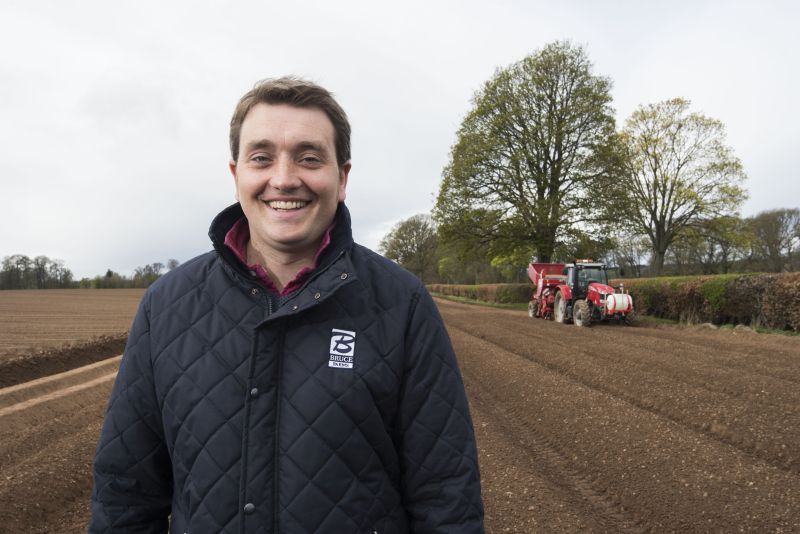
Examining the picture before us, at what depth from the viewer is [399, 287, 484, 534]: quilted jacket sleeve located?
153cm

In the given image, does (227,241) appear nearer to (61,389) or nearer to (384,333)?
(384,333)

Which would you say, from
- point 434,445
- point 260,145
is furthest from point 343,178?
point 434,445

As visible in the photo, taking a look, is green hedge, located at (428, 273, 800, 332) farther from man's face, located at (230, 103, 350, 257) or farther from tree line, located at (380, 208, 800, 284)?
man's face, located at (230, 103, 350, 257)

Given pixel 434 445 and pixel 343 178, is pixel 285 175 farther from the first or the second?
pixel 434 445

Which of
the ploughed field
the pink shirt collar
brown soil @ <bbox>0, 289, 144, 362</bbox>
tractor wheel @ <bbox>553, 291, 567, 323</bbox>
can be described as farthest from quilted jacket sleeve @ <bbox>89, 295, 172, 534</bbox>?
tractor wheel @ <bbox>553, 291, 567, 323</bbox>

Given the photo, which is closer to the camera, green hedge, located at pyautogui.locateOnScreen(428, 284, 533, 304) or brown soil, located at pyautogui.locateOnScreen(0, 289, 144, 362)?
brown soil, located at pyautogui.locateOnScreen(0, 289, 144, 362)

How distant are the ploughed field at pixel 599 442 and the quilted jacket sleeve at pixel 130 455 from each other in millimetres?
2784

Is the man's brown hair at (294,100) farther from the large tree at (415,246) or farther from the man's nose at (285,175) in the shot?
the large tree at (415,246)

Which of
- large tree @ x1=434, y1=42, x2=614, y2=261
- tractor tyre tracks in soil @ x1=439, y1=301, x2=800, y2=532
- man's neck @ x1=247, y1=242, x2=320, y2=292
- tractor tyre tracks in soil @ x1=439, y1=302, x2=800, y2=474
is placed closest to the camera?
man's neck @ x1=247, y1=242, x2=320, y2=292

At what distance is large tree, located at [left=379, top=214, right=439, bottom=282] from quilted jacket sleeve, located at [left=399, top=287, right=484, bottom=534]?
191ft

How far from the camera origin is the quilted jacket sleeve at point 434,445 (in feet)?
5.02

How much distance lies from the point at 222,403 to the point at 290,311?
36 cm

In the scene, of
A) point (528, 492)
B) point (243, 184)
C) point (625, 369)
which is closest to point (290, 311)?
point (243, 184)

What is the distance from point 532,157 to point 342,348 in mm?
24205
